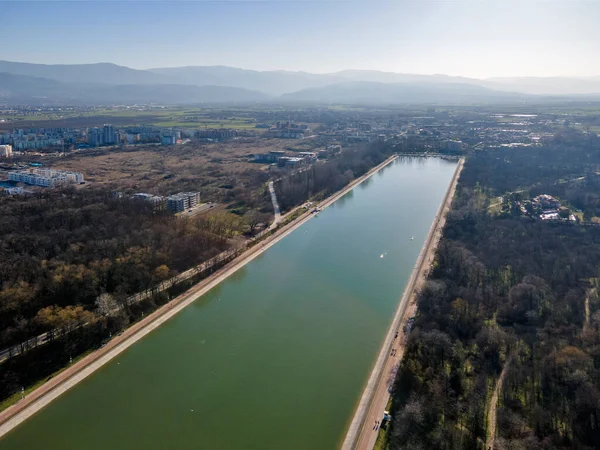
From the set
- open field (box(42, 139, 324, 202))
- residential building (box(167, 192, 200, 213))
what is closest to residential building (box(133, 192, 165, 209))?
residential building (box(167, 192, 200, 213))

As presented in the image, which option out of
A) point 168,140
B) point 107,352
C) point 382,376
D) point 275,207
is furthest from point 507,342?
point 168,140

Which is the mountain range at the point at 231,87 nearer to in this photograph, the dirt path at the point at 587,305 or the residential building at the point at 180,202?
the residential building at the point at 180,202

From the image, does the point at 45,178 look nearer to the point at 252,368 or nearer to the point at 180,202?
the point at 180,202

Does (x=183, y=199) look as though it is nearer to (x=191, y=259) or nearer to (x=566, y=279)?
(x=191, y=259)

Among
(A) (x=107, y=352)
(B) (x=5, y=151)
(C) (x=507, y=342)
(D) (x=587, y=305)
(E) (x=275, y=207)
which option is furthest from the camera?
(B) (x=5, y=151)

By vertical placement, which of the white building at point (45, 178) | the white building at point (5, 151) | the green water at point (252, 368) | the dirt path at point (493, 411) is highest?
the white building at point (5, 151)

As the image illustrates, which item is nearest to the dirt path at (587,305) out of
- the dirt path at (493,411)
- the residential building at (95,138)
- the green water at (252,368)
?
the dirt path at (493,411)

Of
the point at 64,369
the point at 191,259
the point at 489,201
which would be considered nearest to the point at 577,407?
the point at 64,369
